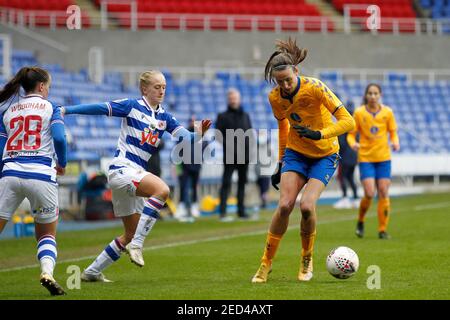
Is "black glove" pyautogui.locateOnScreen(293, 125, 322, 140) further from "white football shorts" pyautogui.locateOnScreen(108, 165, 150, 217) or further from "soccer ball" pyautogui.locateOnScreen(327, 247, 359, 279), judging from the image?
"white football shorts" pyautogui.locateOnScreen(108, 165, 150, 217)

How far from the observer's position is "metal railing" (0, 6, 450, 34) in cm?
3152

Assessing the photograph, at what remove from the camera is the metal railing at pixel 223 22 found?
31.5 meters

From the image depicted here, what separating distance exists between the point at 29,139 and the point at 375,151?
7.15 m

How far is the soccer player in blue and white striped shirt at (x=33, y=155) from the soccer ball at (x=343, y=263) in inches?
103

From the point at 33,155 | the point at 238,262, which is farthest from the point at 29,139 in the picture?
the point at 238,262

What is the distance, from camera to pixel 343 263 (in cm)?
961

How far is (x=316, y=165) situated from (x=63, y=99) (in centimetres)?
1559

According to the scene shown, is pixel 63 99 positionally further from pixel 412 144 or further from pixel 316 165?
pixel 316 165

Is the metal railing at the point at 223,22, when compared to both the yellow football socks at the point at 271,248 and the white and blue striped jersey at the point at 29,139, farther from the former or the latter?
the white and blue striped jersey at the point at 29,139

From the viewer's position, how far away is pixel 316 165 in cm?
983

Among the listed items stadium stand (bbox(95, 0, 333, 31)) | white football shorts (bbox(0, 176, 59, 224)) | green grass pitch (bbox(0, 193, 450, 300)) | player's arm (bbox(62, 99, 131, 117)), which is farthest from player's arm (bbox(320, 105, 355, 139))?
stadium stand (bbox(95, 0, 333, 31))

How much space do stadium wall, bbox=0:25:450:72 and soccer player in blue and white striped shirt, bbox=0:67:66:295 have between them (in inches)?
844
